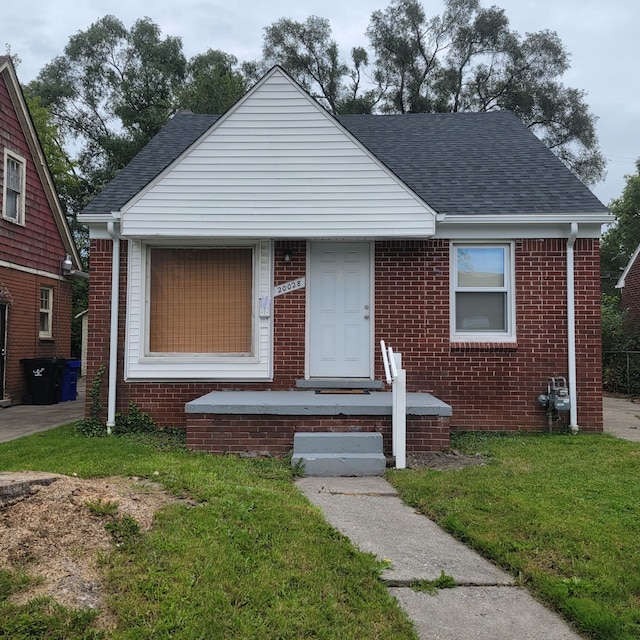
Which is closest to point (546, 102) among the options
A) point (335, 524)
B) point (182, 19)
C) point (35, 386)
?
point (182, 19)

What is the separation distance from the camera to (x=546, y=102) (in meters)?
29.1

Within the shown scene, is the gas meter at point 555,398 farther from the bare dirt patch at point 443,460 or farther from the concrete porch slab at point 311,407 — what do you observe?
the concrete porch slab at point 311,407

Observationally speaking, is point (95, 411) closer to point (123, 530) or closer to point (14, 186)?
point (123, 530)

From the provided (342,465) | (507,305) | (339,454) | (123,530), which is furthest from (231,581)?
(507,305)

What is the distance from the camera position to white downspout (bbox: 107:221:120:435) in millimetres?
7652

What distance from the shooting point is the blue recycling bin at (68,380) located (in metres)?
13.2

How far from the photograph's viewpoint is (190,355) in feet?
26.1

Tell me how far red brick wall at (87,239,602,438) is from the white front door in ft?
0.65

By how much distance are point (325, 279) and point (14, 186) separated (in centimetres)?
881

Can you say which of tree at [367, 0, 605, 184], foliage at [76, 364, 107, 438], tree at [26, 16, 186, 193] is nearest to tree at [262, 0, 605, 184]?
tree at [367, 0, 605, 184]

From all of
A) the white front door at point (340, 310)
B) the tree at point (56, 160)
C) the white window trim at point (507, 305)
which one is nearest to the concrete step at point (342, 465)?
the white front door at point (340, 310)

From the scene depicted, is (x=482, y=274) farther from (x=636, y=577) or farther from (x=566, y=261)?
(x=636, y=577)

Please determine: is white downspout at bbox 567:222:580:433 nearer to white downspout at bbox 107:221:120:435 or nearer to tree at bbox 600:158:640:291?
white downspout at bbox 107:221:120:435

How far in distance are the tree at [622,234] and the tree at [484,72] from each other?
7.91 m
